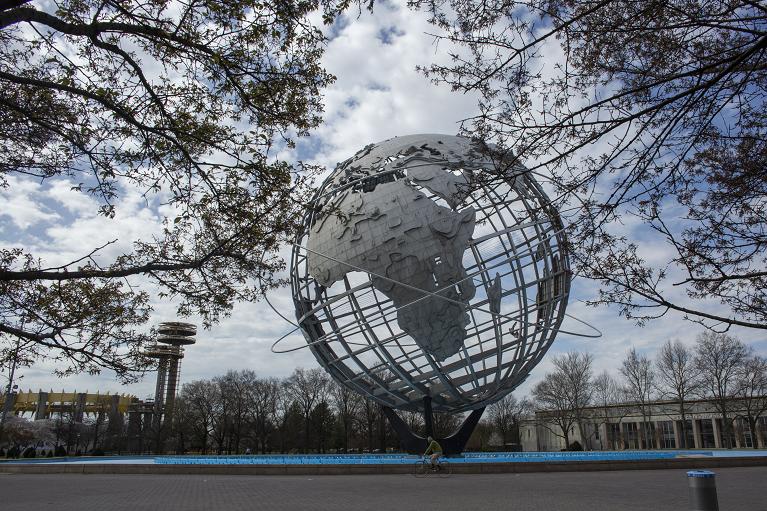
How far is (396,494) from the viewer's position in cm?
898

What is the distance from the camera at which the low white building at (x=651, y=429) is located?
46.1m

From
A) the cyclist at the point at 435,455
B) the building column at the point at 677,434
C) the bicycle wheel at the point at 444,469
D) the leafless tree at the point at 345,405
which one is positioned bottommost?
the building column at the point at 677,434

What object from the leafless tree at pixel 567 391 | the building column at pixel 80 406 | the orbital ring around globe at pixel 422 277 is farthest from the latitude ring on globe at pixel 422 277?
the building column at pixel 80 406

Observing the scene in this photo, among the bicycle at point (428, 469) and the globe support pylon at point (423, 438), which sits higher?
the globe support pylon at point (423, 438)

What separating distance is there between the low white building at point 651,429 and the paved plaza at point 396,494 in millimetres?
34813

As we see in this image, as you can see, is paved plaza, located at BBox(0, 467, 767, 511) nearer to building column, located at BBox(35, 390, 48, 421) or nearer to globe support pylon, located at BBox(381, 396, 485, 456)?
globe support pylon, located at BBox(381, 396, 485, 456)

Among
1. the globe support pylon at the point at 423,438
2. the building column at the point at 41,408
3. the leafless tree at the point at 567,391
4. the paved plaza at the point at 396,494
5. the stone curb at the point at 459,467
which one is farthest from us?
the building column at the point at 41,408

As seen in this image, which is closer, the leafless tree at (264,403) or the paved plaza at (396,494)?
the paved plaza at (396,494)

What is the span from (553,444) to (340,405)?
24.1m

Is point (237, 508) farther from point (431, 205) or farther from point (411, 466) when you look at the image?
point (431, 205)

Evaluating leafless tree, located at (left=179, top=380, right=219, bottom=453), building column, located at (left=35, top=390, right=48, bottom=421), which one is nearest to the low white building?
leafless tree, located at (left=179, top=380, right=219, bottom=453)

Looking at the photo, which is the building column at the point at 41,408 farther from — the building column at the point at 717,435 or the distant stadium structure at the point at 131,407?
the building column at the point at 717,435

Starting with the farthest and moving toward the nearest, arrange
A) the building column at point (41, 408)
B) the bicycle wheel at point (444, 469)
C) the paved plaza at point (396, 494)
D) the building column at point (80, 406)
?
the building column at point (41, 408) → the building column at point (80, 406) → the bicycle wheel at point (444, 469) → the paved plaza at point (396, 494)

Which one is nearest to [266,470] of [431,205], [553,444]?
[431,205]
